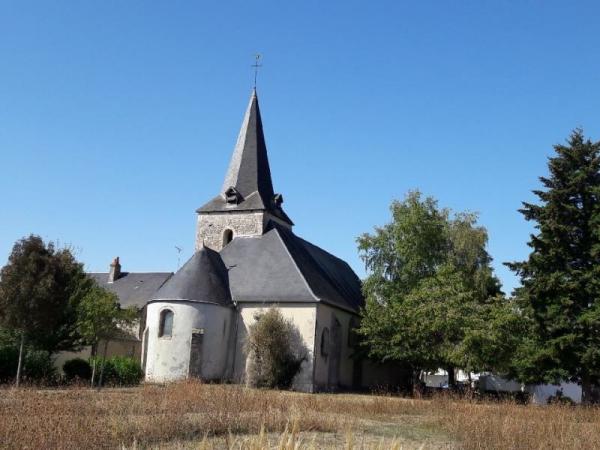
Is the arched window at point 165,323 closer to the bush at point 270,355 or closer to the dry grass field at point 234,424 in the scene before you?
the bush at point 270,355

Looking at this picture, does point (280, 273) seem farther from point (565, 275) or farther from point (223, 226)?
point (565, 275)

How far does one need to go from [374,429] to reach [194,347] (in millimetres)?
18635

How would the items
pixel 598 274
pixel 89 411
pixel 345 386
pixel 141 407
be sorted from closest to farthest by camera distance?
pixel 89 411 < pixel 141 407 < pixel 598 274 < pixel 345 386

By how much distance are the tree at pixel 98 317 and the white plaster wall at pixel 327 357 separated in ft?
33.8

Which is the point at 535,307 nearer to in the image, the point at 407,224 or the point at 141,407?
the point at 407,224

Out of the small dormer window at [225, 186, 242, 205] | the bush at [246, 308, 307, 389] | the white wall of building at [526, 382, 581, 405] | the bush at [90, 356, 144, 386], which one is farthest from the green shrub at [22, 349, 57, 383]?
the white wall of building at [526, 382, 581, 405]

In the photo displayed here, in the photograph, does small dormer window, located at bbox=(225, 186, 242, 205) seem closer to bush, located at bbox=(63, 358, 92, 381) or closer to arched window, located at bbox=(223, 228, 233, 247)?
arched window, located at bbox=(223, 228, 233, 247)

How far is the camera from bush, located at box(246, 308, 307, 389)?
2925 centimetres

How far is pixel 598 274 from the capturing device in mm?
23859

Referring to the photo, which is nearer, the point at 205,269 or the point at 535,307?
the point at 535,307

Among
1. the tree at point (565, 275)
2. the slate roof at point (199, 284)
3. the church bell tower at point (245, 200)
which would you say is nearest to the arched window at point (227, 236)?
the church bell tower at point (245, 200)

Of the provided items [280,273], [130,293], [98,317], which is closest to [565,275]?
[280,273]

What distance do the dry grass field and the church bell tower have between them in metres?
22.4

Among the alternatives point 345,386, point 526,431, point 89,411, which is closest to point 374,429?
point 526,431
